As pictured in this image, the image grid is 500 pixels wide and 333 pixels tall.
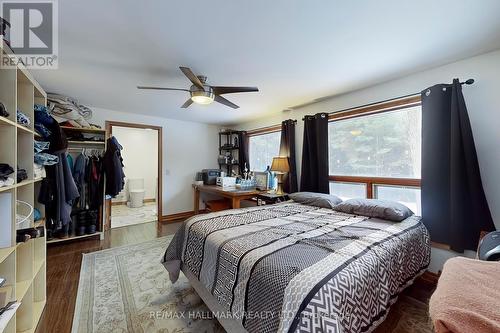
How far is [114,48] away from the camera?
1.80 meters

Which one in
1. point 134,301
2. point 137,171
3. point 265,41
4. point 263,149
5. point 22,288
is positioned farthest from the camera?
point 137,171

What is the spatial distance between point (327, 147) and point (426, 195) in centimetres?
129

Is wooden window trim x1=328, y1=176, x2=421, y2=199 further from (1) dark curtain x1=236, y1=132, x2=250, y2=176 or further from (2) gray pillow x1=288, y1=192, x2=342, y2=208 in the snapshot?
(1) dark curtain x1=236, y1=132, x2=250, y2=176

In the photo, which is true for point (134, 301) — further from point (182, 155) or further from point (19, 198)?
point (182, 155)

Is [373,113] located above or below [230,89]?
below

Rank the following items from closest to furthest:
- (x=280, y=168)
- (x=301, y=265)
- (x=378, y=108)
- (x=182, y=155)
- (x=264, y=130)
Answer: (x=301, y=265) < (x=378, y=108) < (x=280, y=168) < (x=264, y=130) < (x=182, y=155)

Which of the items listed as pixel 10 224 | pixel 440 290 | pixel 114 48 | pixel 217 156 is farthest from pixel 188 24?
pixel 217 156

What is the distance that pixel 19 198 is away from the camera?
158 cm

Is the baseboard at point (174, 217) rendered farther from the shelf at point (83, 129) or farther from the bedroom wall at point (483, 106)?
the bedroom wall at point (483, 106)

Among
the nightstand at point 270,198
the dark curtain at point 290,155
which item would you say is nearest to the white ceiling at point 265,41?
the dark curtain at point 290,155

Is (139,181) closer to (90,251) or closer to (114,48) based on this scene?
(90,251)

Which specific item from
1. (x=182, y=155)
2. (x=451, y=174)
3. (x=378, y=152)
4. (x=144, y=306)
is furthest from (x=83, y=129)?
(x=451, y=174)

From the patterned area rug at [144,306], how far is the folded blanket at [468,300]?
994 millimetres

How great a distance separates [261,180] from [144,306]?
268cm
